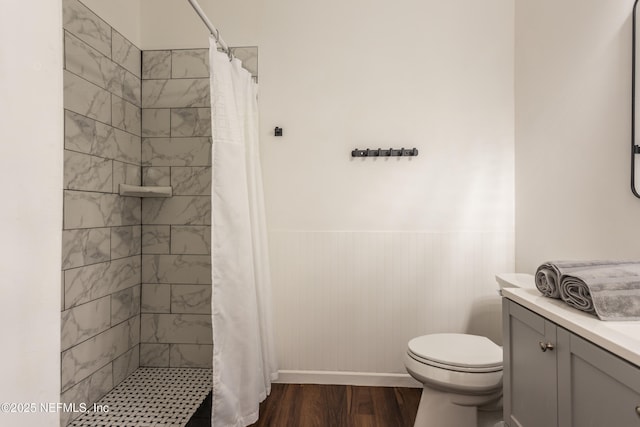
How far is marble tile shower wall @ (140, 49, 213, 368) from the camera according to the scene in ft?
7.73

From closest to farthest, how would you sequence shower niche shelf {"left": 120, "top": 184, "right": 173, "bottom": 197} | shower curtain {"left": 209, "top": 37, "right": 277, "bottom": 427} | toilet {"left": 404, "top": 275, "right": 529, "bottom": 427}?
toilet {"left": 404, "top": 275, "right": 529, "bottom": 427} < shower curtain {"left": 209, "top": 37, "right": 277, "bottom": 427} < shower niche shelf {"left": 120, "top": 184, "right": 173, "bottom": 197}

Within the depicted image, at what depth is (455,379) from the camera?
1503 millimetres

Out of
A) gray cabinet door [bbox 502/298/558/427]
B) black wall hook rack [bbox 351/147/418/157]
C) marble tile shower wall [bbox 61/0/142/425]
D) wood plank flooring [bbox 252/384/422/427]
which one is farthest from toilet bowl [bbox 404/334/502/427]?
marble tile shower wall [bbox 61/0/142/425]

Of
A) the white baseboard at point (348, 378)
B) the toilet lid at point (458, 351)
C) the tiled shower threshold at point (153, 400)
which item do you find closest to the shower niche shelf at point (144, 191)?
the tiled shower threshold at point (153, 400)

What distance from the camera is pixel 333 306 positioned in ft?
7.39

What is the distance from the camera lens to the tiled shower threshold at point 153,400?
1.80 m

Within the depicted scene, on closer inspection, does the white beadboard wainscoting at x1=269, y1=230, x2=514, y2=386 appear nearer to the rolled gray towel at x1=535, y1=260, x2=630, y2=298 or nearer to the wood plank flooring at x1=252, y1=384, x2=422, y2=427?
the wood plank flooring at x1=252, y1=384, x2=422, y2=427

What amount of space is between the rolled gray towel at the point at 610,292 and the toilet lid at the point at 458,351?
2.09ft

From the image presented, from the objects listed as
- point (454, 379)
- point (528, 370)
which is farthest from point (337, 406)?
point (528, 370)

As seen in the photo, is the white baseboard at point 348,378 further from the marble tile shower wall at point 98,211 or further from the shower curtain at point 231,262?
the marble tile shower wall at point 98,211

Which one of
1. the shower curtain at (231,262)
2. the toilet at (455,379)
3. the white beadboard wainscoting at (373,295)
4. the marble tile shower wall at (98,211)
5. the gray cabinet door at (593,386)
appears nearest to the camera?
the gray cabinet door at (593,386)

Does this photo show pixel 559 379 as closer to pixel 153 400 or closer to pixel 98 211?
pixel 153 400

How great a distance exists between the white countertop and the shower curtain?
1.18m

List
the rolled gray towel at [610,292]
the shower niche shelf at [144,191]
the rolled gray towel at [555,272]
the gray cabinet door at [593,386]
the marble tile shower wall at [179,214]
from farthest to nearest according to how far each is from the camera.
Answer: the marble tile shower wall at [179,214]
the shower niche shelf at [144,191]
the rolled gray towel at [555,272]
the rolled gray towel at [610,292]
the gray cabinet door at [593,386]
